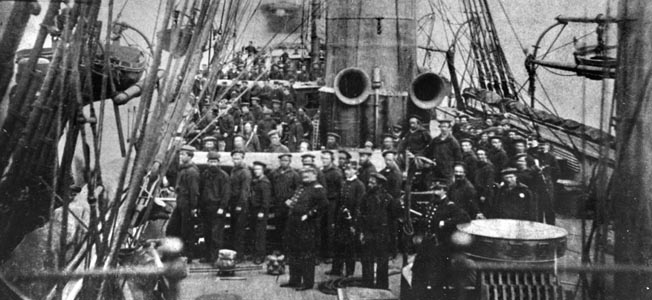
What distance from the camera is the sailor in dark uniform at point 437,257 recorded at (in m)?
5.14

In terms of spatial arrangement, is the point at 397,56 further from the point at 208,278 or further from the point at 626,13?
the point at 626,13

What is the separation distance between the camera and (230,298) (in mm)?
5832

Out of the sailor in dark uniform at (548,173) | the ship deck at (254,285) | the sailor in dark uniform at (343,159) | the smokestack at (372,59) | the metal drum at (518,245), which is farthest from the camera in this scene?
the smokestack at (372,59)

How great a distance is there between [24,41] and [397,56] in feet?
19.2

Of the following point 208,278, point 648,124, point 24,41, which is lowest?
point 208,278

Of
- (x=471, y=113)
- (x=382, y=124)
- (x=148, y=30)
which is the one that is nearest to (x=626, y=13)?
(x=382, y=124)

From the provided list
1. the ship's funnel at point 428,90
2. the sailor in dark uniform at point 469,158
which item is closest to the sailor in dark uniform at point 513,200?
the sailor in dark uniform at point 469,158

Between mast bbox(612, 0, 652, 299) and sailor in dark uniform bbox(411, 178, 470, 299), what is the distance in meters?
1.75

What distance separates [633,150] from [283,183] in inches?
188

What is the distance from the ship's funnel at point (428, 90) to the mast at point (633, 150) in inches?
232

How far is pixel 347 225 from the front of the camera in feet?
22.3

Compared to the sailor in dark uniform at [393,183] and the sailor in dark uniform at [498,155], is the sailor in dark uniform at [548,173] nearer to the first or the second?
the sailor in dark uniform at [498,155]

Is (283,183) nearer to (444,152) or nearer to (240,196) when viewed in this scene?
(240,196)

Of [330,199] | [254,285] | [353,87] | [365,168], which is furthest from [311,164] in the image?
[353,87]
